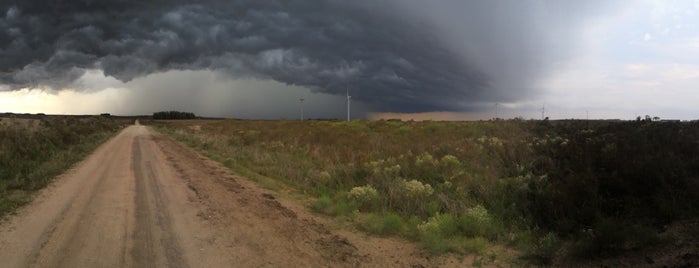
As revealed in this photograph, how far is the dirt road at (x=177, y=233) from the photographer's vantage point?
6535 mm

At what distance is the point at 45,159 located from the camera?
19.7 m

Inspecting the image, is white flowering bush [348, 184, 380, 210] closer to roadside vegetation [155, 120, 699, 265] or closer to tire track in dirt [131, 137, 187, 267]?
roadside vegetation [155, 120, 699, 265]

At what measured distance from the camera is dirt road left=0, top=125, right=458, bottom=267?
654 centimetres

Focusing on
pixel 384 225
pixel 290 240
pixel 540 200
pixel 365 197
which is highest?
pixel 540 200

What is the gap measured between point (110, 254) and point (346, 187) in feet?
22.1

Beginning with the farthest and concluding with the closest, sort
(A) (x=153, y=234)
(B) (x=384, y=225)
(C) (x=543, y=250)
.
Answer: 1. (B) (x=384, y=225)
2. (A) (x=153, y=234)
3. (C) (x=543, y=250)

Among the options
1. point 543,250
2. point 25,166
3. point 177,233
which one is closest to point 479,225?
point 543,250

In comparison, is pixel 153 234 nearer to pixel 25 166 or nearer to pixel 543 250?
pixel 543 250

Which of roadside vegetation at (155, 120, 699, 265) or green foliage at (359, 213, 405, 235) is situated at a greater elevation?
roadside vegetation at (155, 120, 699, 265)

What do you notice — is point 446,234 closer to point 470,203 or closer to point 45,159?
point 470,203

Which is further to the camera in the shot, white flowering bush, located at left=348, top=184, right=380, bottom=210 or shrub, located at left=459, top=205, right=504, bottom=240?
white flowering bush, located at left=348, top=184, right=380, bottom=210

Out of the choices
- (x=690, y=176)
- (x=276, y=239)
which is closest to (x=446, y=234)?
(x=276, y=239)

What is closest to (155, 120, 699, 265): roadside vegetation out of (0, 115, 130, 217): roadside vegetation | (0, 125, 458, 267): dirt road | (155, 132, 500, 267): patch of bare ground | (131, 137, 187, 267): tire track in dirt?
(155, 132, 500, 267): patch of bare ground

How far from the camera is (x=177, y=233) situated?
785cm
